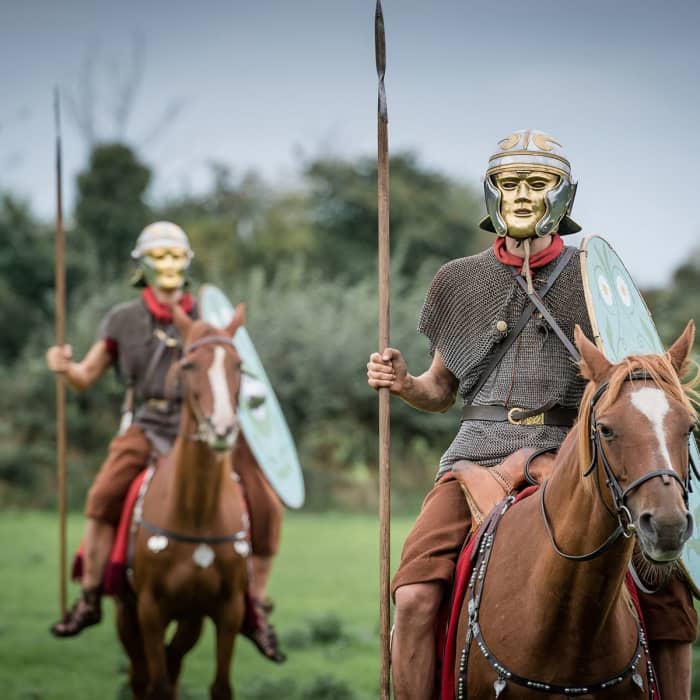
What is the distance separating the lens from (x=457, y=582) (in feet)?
14.1

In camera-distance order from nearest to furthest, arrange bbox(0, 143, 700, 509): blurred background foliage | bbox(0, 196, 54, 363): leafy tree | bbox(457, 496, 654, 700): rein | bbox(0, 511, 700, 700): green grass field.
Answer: bbox(457, 496, 654, 700): rein < bbox(0, 511, 700, 700): green grass field < bbox(0, 143, 700, 509): blurred background foliage < bbox(0, 196, 54, 363): leafy tree

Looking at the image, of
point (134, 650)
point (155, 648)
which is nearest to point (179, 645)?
point (134, 650)

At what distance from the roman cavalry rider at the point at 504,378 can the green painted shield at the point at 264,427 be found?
341 cm

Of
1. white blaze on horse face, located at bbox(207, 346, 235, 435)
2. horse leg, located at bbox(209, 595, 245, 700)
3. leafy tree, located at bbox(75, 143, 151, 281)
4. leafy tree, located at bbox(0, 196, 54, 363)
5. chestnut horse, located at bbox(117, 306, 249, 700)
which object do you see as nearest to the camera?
white blaze on horse face, located at bbox(207, 346, 235, 435)

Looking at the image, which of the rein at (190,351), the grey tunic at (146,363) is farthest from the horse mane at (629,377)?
the grey tunic at (146,363)

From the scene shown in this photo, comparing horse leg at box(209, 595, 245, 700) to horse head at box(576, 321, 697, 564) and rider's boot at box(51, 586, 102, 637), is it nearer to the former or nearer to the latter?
rider's boot at box(51, 586, 102, 637)

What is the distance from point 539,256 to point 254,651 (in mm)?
7481

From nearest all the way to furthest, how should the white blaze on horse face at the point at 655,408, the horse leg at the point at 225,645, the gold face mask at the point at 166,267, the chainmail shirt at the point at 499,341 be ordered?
the white blaze on horse face at the point at 655,408 < the chainmail shirt at the point at 499,341 < the horse leg at the point at 225,645 < the gold face mask at the point at 166,267

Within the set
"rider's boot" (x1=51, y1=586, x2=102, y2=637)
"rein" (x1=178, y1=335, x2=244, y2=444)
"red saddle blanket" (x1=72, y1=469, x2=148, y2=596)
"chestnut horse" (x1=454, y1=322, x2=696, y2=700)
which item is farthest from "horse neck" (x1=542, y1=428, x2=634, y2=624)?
"rider's boot" (x1=51, y1=586, x2=102, y2=637)

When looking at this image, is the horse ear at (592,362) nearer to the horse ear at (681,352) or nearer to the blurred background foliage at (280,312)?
the horse ear at (681,352)

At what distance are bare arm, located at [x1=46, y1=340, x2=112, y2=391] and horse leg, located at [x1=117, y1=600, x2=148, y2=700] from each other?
58.3 inches

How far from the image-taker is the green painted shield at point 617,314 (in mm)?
4203

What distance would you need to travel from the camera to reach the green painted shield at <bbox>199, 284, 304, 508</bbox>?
8141 millimetres

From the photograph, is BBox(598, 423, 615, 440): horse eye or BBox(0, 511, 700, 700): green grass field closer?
BBox(598, 423, 615, 440): horse eye
